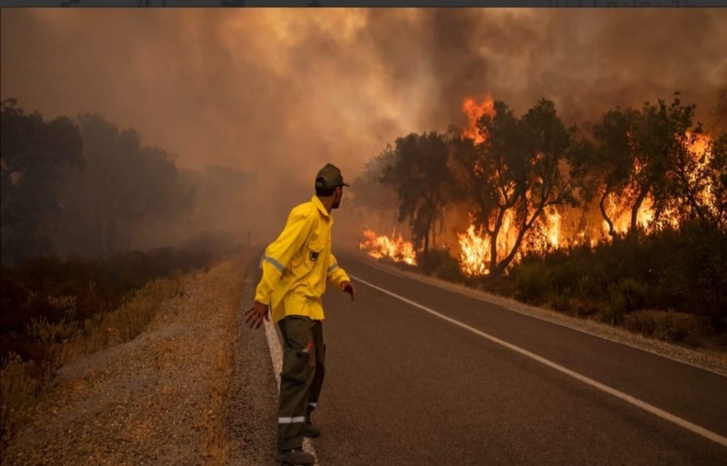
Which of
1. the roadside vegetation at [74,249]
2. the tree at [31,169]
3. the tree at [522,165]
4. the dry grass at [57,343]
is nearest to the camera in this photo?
the dry grass at [57,343]

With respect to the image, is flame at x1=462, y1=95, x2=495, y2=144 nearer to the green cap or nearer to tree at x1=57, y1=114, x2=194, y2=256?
the green cap

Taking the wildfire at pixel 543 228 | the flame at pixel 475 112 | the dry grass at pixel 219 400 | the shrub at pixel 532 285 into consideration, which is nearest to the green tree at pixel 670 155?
the shrub at pixel 532 285

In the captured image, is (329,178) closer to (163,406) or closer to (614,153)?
(163,406)

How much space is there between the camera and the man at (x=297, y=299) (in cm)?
411

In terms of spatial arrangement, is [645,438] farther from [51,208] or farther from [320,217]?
[51,208]

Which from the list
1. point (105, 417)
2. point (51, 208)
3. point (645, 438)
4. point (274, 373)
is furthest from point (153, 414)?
point (51, 208)

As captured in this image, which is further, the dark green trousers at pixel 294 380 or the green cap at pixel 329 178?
the green cap at pixel 329 178

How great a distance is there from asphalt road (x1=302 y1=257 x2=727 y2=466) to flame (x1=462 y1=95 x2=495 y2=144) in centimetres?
2408

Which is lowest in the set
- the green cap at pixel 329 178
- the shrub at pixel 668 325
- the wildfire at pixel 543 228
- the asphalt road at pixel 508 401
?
the asphalt road at pixel 508 401

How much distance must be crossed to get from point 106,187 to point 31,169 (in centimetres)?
1627

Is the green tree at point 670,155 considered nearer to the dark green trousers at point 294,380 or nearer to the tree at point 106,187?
the dark green trousers at point 294,380

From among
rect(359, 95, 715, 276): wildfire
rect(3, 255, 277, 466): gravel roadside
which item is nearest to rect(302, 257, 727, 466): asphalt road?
rect(3, 255, 277, 466): gravel roadside

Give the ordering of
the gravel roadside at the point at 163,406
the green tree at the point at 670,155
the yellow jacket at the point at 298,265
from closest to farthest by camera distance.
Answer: the yellow jacket at the point at 298,265, the gravel roadside at the point at 163,406, the green tree at the point at 670,155

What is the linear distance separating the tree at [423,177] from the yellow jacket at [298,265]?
32956 mm
